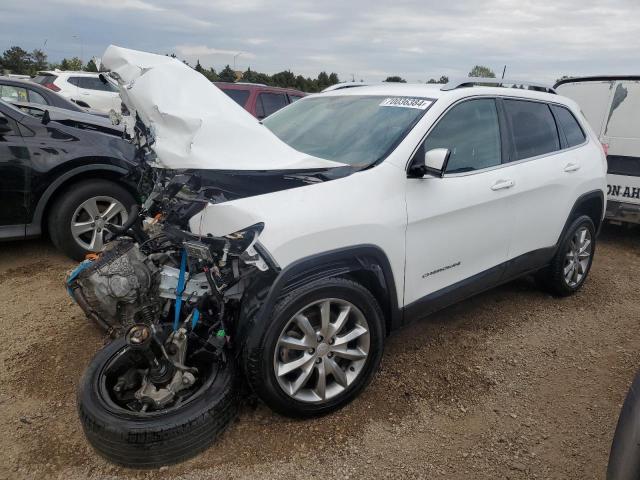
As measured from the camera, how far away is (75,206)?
4.51m

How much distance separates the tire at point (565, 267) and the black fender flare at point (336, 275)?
2.03 meters

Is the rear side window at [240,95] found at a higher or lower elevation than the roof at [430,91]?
lower

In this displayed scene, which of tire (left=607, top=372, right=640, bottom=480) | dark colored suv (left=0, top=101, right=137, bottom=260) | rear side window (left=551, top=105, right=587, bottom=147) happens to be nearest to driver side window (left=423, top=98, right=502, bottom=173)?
rear side window (left=551, top=105, right=587, bottom=147)

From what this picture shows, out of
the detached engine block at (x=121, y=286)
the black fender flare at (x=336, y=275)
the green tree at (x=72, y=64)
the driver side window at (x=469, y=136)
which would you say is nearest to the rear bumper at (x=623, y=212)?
the driver side window at (x=469, y=136)

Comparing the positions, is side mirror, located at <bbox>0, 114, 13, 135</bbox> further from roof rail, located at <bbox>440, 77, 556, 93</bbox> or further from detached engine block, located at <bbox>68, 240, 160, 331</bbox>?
roof rail, located at <bbox>440, 77, 556, 93</bbox>

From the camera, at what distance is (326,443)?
2541 millimetres

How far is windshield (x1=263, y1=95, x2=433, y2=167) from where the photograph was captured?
2928 mm

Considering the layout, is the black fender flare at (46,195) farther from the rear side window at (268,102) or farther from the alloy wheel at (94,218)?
the rear side window at (268,102)

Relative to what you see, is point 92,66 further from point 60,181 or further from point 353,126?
point 353,126

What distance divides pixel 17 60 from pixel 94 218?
A: 4799cm

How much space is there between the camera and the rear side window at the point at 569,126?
4.11 m

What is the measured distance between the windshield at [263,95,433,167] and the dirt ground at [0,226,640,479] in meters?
1.44

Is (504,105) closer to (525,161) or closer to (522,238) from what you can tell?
(525,161)


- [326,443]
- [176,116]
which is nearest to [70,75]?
[176,116]
